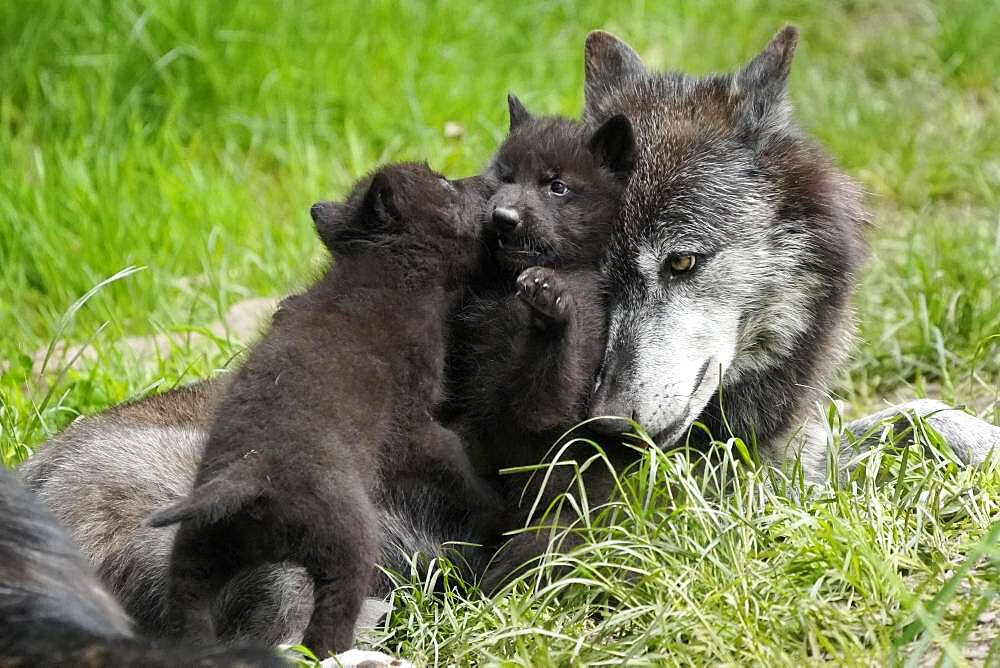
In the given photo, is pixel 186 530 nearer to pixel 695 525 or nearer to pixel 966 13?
pixel 695 525

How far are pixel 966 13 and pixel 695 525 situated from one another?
317 inches

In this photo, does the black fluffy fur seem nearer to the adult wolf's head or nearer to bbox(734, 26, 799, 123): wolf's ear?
the adult wolf's head

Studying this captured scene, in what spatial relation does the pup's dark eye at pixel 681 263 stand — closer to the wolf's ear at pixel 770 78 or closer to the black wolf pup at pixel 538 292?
the black wolf pup at pixel 538 292

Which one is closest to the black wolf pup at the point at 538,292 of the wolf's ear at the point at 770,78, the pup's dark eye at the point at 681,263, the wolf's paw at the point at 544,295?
the wolf's paw at the point at 544,295

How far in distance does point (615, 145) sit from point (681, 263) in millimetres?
479

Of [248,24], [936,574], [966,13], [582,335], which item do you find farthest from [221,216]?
[966,13]

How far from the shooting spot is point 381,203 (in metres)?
4.16

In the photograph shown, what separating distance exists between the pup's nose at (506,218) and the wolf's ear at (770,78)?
1.12 metres

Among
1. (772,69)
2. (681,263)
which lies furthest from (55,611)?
(772,69)

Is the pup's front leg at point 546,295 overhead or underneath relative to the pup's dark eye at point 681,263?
overhead

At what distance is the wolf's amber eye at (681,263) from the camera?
14.7 ft

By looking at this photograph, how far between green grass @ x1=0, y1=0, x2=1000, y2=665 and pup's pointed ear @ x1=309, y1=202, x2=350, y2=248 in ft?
3.92

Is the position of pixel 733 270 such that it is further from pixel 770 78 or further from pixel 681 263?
pixel 770 78

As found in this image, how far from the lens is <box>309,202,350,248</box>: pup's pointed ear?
4.22 m
